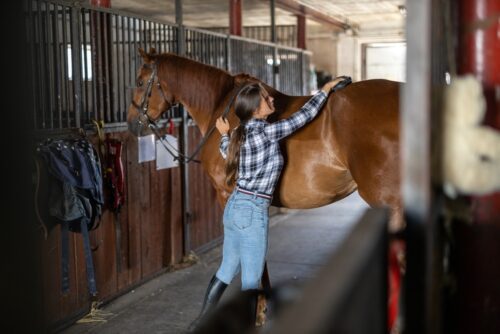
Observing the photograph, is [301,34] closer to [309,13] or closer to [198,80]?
[309,13]

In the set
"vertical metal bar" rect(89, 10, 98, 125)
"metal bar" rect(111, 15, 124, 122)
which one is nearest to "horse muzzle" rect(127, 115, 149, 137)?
"metal bar" rect(111, 15, 124, 122)

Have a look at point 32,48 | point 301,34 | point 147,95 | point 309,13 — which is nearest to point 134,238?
point 147,95

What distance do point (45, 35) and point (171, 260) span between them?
7.67 feet

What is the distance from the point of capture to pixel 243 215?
3.14m

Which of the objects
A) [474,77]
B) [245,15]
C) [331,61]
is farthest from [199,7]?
[474,77]

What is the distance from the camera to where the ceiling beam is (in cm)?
941

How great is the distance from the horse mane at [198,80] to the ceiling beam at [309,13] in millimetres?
4931

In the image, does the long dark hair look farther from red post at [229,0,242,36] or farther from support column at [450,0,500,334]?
red post at [229,0,242,36]

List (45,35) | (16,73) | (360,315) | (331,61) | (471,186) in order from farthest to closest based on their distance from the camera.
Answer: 1. (331,61)
2. (45,35)
3. (471,186)
4. (16,73)
5. (360,315)

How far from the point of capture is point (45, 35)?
3711 mm

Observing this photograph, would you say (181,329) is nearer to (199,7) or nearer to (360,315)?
(360,315)

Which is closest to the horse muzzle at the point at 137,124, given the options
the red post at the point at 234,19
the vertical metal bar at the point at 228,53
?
the vertical metal bar at the point at 228,53

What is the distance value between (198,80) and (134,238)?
1.35 metres

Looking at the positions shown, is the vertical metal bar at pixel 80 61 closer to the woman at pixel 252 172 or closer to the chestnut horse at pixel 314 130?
the chestnut horse at pixel 314 130
